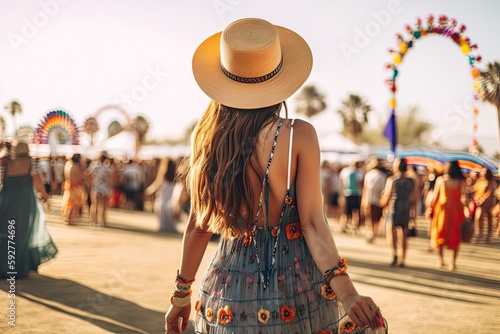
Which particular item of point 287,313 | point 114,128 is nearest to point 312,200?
point 287,313

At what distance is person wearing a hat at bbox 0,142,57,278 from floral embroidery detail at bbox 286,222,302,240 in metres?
6.06

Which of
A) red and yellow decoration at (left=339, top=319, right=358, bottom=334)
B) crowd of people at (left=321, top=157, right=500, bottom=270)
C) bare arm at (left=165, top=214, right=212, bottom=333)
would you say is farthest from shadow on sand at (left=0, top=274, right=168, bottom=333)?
crowd of people at (left=321, top=157, right=500, bottom=270)

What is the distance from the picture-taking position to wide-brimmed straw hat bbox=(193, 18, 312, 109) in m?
2.17

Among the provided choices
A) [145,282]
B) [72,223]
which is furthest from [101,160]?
[145,282]

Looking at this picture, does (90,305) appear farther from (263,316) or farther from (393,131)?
(393,131)

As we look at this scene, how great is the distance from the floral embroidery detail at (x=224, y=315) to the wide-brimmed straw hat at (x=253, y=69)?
74 centimetres

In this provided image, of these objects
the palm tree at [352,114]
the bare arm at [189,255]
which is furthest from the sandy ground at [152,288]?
the palm tree at [352,114]

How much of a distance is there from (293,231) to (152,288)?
503 centimetres

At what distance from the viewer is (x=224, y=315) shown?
2.09 m

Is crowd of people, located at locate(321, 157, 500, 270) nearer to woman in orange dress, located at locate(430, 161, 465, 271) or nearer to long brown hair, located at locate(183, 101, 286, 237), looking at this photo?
woman in orange dress, located at locate(430, 161, 465, 271)

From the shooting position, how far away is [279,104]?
2.21 meters

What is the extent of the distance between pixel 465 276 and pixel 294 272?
7.35 m

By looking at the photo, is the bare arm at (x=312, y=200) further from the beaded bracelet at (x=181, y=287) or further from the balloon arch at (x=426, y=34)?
the balloon arch at (x=426, y=34)

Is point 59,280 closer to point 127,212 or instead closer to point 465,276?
point 465,276
